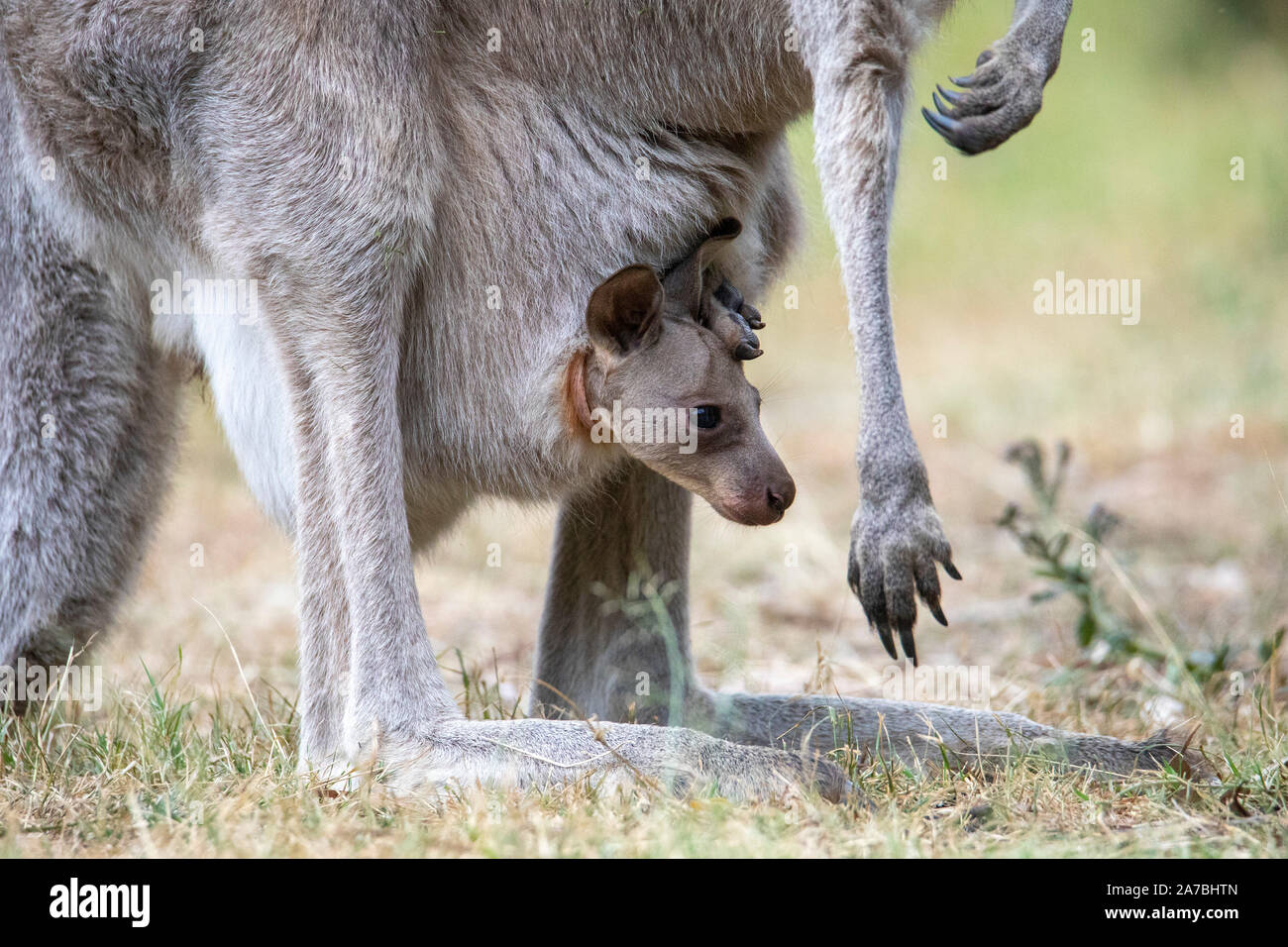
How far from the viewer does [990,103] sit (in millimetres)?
2268

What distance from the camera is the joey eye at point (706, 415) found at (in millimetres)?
2498

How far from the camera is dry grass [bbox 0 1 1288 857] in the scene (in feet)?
6.79

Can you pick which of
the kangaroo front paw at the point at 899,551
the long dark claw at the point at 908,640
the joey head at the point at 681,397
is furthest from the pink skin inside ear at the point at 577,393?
the long dark claw at the point at 908,640

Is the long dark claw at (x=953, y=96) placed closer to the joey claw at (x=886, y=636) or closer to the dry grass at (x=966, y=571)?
the dry grass at (x=966, y=571)

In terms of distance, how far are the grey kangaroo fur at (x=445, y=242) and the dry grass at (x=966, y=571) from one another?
0.68ft

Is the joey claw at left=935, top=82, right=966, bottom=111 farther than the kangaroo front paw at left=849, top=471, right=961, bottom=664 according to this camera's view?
Yes

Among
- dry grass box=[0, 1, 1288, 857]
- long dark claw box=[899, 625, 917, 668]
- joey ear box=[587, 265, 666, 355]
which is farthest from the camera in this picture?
joey ear box=[587, 265, 666, 355]

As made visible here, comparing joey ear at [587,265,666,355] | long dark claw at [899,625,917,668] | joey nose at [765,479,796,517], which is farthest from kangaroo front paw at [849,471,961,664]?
joey ear at [587,265,666,355]

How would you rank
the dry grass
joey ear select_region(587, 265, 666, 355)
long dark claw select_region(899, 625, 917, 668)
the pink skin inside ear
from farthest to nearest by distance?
the pink skin inside ear, joey ear select_region(587, 265, 666, 355), long dark claw select_region(899, 625, 917, 668), the dry grass

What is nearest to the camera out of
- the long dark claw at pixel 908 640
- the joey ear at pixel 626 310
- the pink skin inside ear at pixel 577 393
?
the long dark claw at pixel 908 640

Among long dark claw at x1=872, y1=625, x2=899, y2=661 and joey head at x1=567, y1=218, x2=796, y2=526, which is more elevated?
joey head at x1=567, y1=218, x2=796, y2=526

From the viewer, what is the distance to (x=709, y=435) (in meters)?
2.52

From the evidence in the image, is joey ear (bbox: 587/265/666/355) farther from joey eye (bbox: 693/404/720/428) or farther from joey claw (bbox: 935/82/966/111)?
joey claw (bbox: 935/82/966/111)

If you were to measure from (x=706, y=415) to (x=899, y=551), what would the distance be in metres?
0.51
